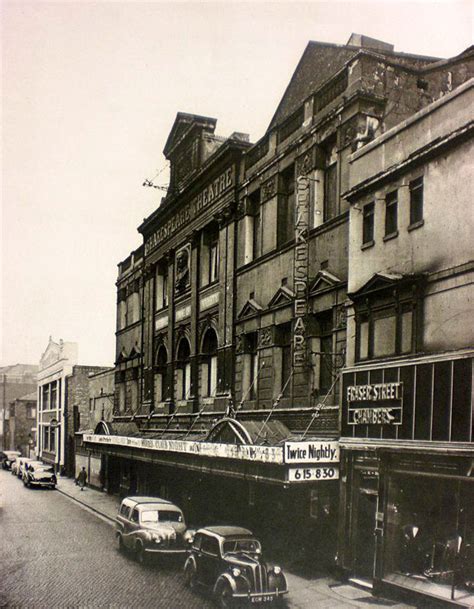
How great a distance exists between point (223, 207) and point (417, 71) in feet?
30.2

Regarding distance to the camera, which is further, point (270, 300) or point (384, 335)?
point (270, 300)

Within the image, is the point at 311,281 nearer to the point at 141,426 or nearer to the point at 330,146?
the point at 330,146

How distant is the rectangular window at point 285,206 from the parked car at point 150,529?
873 centimetres

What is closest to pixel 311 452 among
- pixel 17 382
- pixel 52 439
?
pixel 52 439

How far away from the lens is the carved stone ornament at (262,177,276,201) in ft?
73.8

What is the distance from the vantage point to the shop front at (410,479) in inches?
514

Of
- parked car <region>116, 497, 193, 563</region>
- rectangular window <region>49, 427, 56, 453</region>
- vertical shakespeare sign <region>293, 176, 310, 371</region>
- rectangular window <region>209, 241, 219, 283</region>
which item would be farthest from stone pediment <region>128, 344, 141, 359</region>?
rectangular window <region>49, 427, 56, 453</region>

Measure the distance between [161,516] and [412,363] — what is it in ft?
31.1

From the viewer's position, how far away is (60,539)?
2344 cm

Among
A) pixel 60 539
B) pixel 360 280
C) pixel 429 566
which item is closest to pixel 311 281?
pixel 360 280

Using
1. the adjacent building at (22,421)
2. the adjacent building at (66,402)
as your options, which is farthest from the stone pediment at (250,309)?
the adjacent building at (22,421)

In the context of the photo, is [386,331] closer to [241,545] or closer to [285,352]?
[241,545]

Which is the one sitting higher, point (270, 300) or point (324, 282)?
point (324, 282)

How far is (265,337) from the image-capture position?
22312 millimetres
